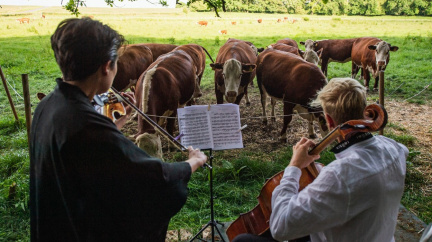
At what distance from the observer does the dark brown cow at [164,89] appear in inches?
181

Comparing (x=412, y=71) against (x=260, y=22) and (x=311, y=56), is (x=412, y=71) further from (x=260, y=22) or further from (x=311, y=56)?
(x=260, y=22)

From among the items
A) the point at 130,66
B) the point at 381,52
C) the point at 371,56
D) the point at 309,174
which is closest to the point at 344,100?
the point at 309,174

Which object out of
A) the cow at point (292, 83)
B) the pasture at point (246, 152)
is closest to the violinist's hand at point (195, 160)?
the pasture at point (246, 152)

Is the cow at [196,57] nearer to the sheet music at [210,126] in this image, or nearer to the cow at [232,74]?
the cow at [232,74]

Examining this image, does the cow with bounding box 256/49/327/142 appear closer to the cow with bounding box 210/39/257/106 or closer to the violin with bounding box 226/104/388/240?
the cow with bounding box 210/39/257/106

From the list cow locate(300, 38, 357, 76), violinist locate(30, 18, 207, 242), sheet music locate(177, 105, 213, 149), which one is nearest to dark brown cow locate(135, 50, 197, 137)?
sheet music locate(177, 105, 213, 149)

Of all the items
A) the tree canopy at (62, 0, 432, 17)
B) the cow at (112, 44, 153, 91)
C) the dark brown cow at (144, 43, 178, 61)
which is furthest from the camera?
the tree canopy at (62, 0, 432, 17)

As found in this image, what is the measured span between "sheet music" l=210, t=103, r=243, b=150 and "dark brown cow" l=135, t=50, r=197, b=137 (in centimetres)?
151

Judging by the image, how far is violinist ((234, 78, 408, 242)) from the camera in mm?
1392

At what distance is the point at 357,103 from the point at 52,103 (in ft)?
4.47

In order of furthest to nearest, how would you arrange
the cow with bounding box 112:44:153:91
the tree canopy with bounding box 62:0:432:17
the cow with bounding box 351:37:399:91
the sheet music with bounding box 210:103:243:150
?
the tree canopy with bounding box 62:0:432:17
the cow with bounding box 351:37:399:91
the cow with bounding box 112:44:153:91
the sheet music with bounding box 210:103:243:150

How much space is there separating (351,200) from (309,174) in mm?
661

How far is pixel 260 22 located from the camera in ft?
94.8

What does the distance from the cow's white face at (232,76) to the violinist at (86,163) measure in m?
4.86
